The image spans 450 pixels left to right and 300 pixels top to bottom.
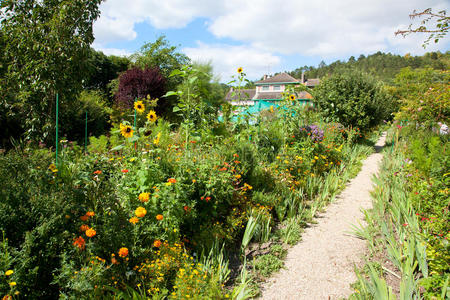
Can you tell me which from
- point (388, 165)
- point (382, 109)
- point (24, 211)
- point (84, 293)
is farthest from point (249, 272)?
point (382, 109)

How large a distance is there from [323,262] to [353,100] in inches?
298

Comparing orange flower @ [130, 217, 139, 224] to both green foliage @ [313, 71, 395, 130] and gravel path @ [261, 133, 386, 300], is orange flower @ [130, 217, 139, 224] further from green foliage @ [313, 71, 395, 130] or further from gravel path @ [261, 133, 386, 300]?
green foliage @ [313, 71, 395, 130]

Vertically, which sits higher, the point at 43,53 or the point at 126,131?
the point at 43,53

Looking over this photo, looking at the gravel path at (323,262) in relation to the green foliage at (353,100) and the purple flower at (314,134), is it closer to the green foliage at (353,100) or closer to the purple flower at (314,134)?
the purple flower at (314,134)

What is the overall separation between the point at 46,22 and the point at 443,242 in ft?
19.9

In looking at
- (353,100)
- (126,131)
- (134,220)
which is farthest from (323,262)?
(353,100)

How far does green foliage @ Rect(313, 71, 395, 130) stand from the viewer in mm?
9086

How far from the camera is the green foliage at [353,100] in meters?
9.09

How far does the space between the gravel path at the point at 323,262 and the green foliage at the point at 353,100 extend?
18.3ft

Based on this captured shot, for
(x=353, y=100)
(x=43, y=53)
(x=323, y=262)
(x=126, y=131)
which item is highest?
(x=43, y=53)

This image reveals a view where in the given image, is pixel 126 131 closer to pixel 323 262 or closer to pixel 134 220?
pixel 134 220

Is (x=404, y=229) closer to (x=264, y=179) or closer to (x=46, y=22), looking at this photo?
(x=264, y=179)

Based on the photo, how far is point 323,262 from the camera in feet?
9.49

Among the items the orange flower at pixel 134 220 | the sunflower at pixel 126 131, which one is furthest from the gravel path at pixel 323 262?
the sunflower at pixel 126 131
